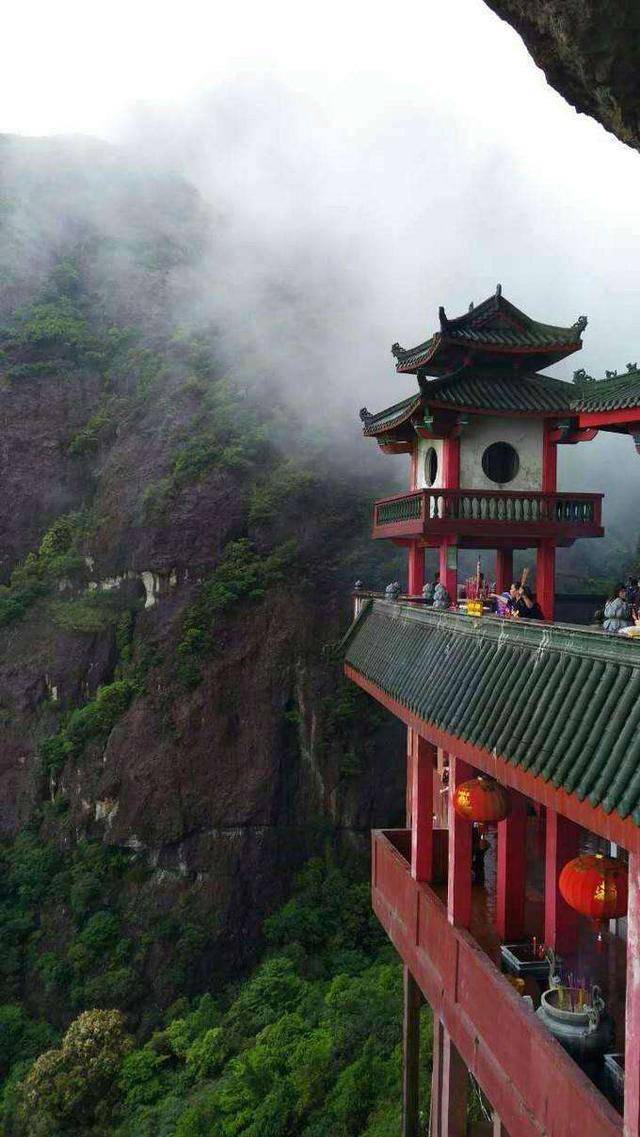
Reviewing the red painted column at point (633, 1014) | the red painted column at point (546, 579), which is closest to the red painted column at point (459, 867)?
the red painted column at point (633, 1014)

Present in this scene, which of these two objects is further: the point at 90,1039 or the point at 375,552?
A: the point at 375,552

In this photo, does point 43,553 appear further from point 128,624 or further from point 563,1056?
point 563,1056

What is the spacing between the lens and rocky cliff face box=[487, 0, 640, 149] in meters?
7.19

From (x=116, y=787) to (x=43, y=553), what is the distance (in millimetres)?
12683

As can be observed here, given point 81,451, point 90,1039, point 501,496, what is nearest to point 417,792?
point 501,496

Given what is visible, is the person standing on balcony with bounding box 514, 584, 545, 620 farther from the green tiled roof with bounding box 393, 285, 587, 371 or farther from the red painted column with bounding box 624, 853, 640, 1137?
the red painted column with bounding box 624, 853, 640, 1137

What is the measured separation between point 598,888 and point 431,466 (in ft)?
39.1

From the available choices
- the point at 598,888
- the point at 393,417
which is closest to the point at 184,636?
the point at 393,417

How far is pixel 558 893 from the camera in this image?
896 cm

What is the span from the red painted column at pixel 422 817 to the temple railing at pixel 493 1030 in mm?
245

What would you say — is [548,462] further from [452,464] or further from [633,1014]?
[633,1014]

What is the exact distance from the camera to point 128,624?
95.5 feet

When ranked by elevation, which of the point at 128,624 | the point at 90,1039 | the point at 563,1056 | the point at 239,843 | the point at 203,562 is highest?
the point at 203,562

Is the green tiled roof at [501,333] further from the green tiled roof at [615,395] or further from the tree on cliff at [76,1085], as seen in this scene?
the tree on cliff at [76,1085]
